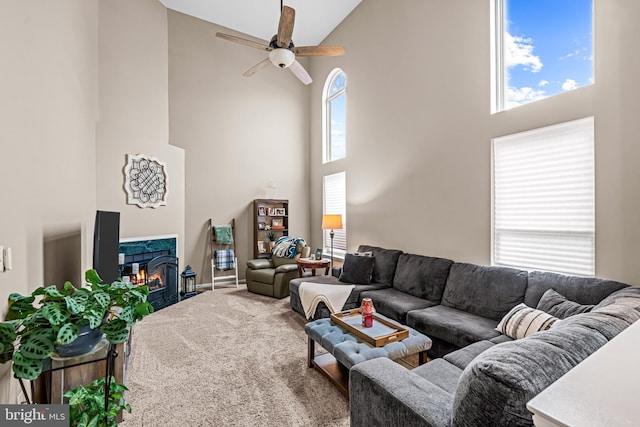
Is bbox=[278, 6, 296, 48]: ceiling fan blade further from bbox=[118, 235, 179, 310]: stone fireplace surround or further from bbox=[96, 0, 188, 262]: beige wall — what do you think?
bbox=[118, 235, 179, 310]: stone fireplace surround

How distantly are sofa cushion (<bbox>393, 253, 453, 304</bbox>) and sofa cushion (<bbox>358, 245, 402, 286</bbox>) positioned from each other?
118mm

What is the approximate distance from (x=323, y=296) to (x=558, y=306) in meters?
2.16

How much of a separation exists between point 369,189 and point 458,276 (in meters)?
2.18

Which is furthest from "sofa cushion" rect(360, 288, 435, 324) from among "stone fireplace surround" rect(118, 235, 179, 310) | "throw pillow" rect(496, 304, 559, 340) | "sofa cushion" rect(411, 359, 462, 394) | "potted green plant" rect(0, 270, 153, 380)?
"stone fireplace surround" rect(118, 235, 179, 310)

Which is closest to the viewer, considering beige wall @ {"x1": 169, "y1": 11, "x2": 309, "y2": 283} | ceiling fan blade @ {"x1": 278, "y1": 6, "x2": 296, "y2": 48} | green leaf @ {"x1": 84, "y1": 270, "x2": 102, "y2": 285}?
green leaf @ {"x1": 84, "y1": 270, "x2": 102, "y2": 285}

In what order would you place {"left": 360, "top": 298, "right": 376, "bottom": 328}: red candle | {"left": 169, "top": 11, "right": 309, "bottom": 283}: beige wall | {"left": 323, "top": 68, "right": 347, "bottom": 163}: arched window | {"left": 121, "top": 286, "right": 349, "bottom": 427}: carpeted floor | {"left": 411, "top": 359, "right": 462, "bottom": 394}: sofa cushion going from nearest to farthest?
{"left": 411, "top": 359, "right": 462, "bottom": 394}: sofa cushion
{"left": 121, "top": 286, "right": 349, "bottom": 427}: carpeted floor
{"left": 360, "top": 298, "right": 376, "bottom": 328}: red candle
{"left": 169, "top": 11, "right": 309, "bottom": 283}: beige wall
{"left": 323, "top": 68, "right": 347, "bottom": 163}: arched window

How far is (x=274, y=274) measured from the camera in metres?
4.98

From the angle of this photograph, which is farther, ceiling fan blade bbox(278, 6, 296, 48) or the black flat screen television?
ceiling fan blade bbox(278, 6, 296, 48)

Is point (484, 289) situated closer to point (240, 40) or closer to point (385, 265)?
point (385, 265)

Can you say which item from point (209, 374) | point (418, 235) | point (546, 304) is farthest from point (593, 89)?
point (209, 374)

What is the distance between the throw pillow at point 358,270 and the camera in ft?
13.5

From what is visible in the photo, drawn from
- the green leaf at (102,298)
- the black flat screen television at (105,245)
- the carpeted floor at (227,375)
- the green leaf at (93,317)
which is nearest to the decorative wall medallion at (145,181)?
the carpeted floor at (227,375)

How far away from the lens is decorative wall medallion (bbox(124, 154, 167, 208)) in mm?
4246

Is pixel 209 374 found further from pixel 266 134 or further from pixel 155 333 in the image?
pixel 266 134
